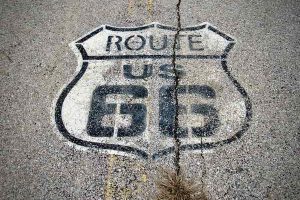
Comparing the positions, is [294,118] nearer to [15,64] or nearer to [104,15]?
[104,15]

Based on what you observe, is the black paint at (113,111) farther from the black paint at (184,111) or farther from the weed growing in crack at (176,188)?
the weed growing in crack at (176,188)

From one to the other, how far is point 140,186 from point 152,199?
0.19 m

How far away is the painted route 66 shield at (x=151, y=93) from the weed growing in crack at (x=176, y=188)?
0.93 feet

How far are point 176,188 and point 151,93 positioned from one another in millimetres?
1356

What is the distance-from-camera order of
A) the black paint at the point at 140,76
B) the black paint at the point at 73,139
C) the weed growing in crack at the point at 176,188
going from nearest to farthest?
the weed growing in crack at the point at 176,188
the black paint at the point at 73,139
the black paint at the point at 140,76

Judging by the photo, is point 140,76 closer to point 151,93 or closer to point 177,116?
point 151,93

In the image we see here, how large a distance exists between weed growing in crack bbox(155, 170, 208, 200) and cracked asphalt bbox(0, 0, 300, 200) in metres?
0.08

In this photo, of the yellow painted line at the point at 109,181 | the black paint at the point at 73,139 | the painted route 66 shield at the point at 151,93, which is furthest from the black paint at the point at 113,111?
the yellow painted line at the point at 109,181

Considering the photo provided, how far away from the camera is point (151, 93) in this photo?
169 inches

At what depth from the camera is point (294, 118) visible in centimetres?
400

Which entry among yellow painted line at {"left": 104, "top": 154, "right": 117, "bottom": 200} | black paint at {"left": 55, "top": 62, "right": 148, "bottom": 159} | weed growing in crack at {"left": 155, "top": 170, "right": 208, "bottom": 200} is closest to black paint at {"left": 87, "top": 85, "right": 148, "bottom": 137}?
black paint at {"left": 55, "top": 62, "right": 148, "bottom": 159}

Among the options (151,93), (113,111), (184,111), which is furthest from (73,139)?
(184,111)

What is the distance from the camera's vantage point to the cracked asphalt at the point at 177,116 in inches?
138

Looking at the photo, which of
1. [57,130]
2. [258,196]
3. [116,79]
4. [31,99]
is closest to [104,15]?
[116,79]
